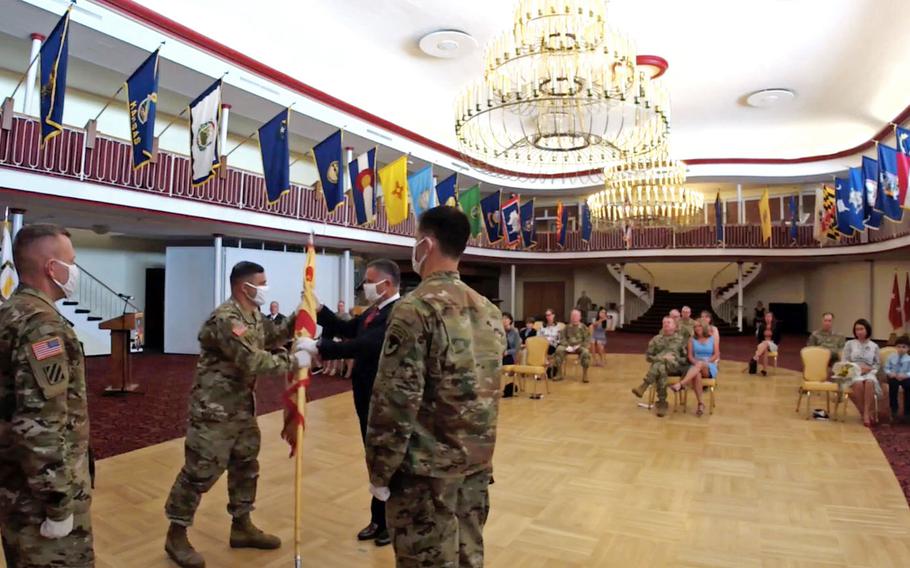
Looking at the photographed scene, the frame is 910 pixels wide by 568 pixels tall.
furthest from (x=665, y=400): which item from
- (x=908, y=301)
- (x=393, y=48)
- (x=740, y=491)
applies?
(x=908, y=301)

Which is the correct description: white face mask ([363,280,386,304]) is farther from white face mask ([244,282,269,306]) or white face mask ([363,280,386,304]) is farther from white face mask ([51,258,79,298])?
white face mask ([51,258,79,298])

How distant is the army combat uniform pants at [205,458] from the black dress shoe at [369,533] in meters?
0.88

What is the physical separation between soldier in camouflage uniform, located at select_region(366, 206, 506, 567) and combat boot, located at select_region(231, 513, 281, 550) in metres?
1.65

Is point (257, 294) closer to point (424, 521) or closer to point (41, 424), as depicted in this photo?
point (41, 424)

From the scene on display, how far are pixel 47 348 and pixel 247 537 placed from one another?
1816 mm

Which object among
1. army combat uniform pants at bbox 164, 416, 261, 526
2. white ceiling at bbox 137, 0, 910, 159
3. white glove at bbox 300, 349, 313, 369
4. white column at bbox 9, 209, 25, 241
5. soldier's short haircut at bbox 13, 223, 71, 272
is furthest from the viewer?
white ceiling at bbox 137, 0, 910, 159

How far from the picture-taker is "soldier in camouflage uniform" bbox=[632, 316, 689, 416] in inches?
280

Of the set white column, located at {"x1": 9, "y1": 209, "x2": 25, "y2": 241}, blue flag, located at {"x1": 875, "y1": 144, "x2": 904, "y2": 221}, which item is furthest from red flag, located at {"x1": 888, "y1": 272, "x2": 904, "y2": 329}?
white column, located at {"x1": 9, "y1": 209, "x2": 25, "y2": 241}

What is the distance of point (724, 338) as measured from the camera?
17.4m

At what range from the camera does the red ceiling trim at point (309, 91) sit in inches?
329

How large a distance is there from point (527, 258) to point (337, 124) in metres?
9.66

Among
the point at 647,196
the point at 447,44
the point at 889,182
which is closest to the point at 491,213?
the point at 447,44

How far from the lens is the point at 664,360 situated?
7.20 meters

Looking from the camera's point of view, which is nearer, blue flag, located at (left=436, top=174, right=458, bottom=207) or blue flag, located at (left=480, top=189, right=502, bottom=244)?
blue flag, located at (left=436, top=174, right=458, bottom=207)
